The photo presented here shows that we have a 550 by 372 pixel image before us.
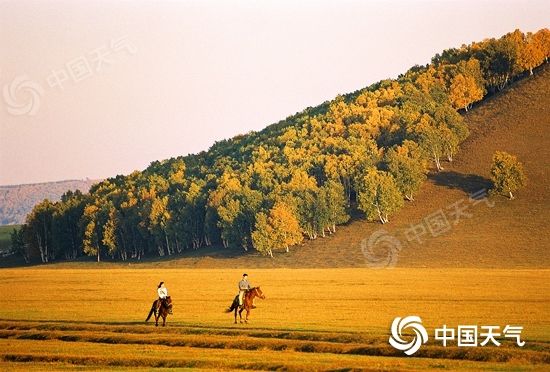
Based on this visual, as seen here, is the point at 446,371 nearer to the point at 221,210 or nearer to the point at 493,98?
the point at 221,210

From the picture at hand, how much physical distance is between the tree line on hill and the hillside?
3.71 meters

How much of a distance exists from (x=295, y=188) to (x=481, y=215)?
34873 millimetres

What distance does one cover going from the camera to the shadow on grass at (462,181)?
165 metres

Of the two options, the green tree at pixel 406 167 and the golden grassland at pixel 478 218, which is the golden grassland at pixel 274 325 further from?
the green tree at pixel 406 167

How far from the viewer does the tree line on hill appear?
158 meters

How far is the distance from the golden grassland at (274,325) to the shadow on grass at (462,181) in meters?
74.6

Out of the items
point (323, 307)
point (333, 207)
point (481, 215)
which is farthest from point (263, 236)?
point (323, 307)

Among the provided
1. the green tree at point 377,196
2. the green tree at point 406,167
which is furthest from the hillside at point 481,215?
the green tree at point 406,167

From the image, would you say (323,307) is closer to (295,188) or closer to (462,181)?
(295,188)

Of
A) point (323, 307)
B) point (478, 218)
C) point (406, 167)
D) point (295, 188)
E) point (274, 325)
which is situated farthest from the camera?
point (295, 188)

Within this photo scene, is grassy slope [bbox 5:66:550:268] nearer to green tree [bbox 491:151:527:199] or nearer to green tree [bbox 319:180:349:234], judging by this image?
green tree [bbox 491:151:527:199]

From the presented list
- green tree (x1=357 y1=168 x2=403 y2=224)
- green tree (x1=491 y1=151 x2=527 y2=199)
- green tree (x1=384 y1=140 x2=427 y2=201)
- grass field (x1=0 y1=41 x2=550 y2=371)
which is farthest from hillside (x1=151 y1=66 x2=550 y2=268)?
green tree (x1=384 y1=140 x2=427 y2=201)

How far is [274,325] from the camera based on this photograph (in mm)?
52250

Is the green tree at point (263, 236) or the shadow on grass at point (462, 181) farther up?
the shadow on grass at point (462, 181)
